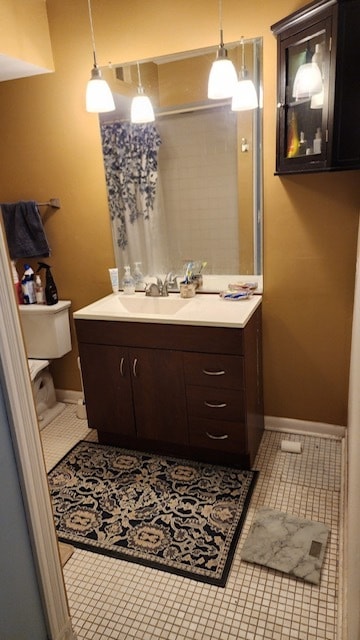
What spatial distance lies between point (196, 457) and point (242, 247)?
3.88ft

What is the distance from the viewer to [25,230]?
8.94 feet

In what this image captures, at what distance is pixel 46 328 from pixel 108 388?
71cm

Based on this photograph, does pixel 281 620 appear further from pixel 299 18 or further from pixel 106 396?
pixel 299 18

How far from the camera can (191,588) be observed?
163 centimetres

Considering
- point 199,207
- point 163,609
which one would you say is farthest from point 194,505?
point 199,207

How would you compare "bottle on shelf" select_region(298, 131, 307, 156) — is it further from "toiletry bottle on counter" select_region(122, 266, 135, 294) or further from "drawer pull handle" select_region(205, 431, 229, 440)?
"drawer pull handle" select_region(205, 431, 229, 440)

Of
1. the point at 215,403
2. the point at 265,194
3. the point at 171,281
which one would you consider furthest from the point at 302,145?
the point at 215,403

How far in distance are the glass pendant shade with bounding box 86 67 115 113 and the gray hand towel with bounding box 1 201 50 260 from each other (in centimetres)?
82

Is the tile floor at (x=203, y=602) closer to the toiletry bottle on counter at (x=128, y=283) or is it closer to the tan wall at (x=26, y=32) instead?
the toiletry bottle on counter at (x=128, y=283)

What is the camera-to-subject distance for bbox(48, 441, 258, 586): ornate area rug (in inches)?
70.2

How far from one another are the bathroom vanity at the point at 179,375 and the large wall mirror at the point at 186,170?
0.31 metres

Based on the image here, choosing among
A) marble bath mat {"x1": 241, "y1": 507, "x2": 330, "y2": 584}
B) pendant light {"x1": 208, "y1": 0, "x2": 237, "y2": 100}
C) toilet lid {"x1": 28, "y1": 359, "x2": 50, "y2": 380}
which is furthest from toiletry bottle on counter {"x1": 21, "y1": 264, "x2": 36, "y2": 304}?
marble bath mat {"x1": 241, "y1": 507, "x2": 330, "y2": 584}

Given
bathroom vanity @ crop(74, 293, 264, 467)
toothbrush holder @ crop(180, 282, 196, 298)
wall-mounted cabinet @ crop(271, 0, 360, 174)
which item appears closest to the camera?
wall-mounted cabinet @ crop(271, 0, 360, 174)

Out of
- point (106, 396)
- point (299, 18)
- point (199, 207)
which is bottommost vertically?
point (106, 396)
